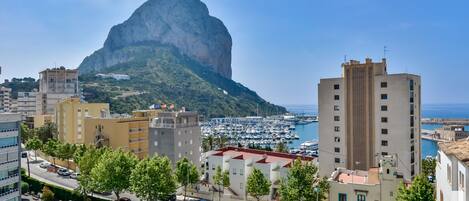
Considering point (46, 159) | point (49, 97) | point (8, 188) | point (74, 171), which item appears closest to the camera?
point (8, 188)

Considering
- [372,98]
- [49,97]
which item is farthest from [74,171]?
[49,97]

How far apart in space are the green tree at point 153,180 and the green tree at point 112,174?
2.31 m

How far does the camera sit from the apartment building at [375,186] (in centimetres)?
3659

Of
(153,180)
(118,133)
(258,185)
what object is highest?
(118,133)

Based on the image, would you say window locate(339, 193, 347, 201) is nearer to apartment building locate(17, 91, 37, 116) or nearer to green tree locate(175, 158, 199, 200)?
green tree locate(175, 158, 199, 200)

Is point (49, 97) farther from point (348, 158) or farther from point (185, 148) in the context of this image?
point (348, 158)

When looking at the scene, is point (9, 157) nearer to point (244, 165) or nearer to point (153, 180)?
point (153, 180)

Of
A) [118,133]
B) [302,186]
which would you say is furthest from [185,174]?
[118,133]

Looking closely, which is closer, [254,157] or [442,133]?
[254,157]

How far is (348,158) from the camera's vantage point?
5816 centimetres

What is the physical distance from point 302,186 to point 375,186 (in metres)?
6.59

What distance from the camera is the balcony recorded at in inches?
1651

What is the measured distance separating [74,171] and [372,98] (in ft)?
168

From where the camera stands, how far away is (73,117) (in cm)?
8919
